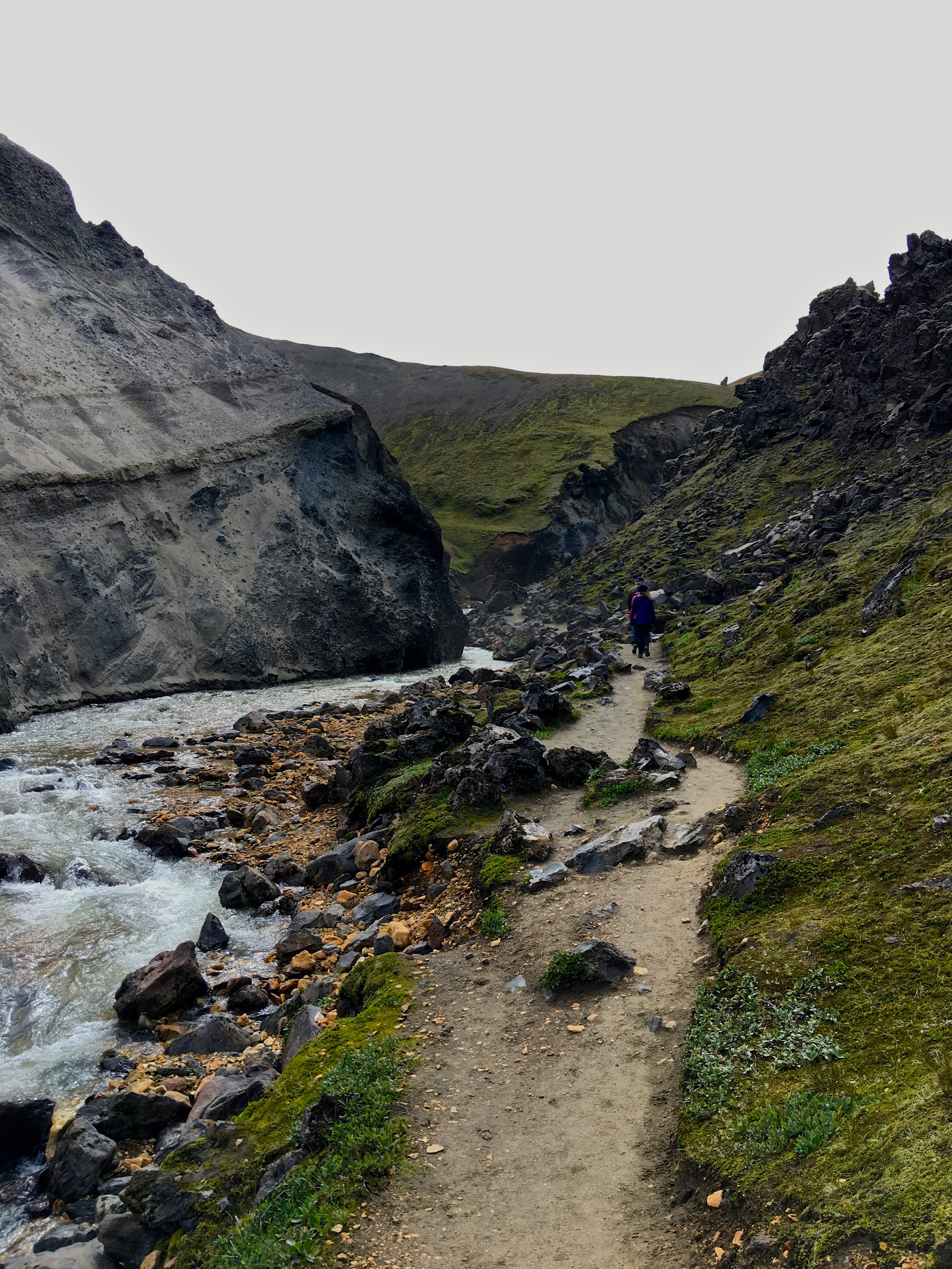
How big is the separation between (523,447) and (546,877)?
115m

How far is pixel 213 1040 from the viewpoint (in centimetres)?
1091

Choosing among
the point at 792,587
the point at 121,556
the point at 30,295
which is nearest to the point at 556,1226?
the point at 792,587

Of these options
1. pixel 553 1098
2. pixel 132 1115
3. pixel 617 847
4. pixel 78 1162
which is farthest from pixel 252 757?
pixel 553 1098

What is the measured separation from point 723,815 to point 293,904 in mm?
7892

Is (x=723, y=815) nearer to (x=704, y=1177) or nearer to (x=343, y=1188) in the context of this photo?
(x=704, y=1177)

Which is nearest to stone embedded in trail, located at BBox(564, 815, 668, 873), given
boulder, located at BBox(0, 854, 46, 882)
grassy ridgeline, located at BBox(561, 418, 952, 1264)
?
grassy ridgeline, located at BBox(561, 418, 952, 1264)

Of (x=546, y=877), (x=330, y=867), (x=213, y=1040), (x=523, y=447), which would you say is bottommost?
(x=213, y=1040)

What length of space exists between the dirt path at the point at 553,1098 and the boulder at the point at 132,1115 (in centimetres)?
296

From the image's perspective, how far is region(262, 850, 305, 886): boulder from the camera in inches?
648

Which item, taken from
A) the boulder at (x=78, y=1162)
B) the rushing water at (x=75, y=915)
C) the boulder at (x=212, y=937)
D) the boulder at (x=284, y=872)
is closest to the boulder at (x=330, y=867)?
the boulder at (x=284, y=872)

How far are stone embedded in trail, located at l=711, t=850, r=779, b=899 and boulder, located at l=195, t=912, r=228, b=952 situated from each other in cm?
830

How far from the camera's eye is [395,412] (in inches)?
6083

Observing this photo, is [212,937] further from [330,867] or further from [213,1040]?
[213,1040]

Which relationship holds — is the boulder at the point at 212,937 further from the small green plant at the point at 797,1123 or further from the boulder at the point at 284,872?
the small green plant at the point at 797,1123
